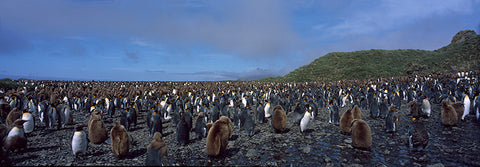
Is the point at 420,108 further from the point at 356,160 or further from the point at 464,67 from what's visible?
the point at 464,67

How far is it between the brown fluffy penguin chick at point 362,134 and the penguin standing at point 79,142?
8.92m

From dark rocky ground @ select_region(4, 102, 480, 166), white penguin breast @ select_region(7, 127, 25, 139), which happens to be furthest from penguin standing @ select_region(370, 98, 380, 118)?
white penguin breast @ select_region(7, 127, 25, 139)

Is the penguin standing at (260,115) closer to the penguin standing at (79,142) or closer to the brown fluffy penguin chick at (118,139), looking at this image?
the brown fluffy penguin chick at (118,139)

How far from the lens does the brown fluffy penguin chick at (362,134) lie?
6.99m

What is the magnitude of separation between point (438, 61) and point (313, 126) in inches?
2469

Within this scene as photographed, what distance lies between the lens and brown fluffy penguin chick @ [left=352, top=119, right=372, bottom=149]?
6.99 m

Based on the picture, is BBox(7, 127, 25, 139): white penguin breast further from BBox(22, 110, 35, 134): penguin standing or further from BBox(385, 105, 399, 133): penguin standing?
BBox(385, 105, 399, 133): penguin standing

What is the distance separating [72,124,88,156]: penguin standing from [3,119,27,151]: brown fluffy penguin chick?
6.39 feet

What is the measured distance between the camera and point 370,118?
12.4 meters

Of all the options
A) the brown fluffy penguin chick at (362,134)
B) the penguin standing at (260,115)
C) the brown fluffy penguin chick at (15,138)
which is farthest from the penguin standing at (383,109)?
the brown fluffy penguin chick at (15,138)

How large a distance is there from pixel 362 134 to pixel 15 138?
37.3ft

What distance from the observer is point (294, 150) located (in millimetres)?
7621

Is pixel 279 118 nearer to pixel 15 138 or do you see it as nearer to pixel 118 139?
pixel 118 139

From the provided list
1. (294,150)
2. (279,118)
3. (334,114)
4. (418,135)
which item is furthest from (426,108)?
(294,150)
